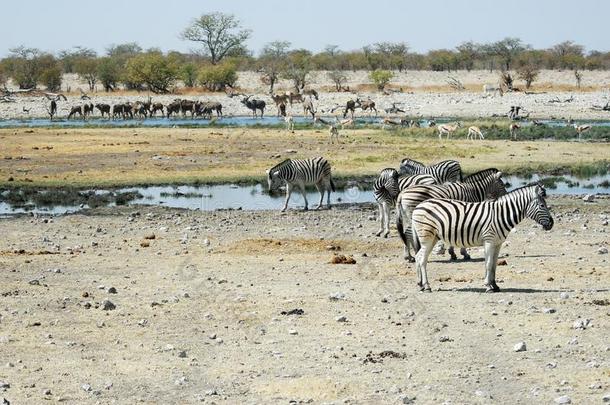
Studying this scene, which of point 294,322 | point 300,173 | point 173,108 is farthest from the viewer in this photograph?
point 173,108

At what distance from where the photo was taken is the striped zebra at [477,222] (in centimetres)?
1365

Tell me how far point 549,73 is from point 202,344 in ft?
278

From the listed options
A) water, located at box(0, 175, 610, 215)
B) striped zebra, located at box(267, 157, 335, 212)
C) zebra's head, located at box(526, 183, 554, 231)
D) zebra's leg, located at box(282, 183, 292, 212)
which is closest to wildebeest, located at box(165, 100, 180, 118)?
water, located at box(0, 175, 610, 215)

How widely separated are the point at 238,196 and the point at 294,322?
1453 cm

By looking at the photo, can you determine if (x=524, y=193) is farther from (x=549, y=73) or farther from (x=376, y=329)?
(x=549, y=73)

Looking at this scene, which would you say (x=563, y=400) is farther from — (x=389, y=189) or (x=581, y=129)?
(x=581, y=129)

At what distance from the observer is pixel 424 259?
13.9m

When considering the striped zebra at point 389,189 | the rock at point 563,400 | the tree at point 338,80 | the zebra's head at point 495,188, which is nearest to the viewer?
the rock at point 563,400

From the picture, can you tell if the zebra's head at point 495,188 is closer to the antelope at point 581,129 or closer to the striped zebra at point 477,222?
the striped zebra at point 477,222

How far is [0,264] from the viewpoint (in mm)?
16609

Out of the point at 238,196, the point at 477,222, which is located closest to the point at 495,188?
the point at 477,222

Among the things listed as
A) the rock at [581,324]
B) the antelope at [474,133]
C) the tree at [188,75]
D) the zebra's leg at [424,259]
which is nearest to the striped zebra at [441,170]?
the zebra's leg at [424,259]

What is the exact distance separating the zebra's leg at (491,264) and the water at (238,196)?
11.0 meters

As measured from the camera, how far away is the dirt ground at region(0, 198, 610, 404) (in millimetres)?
9914
